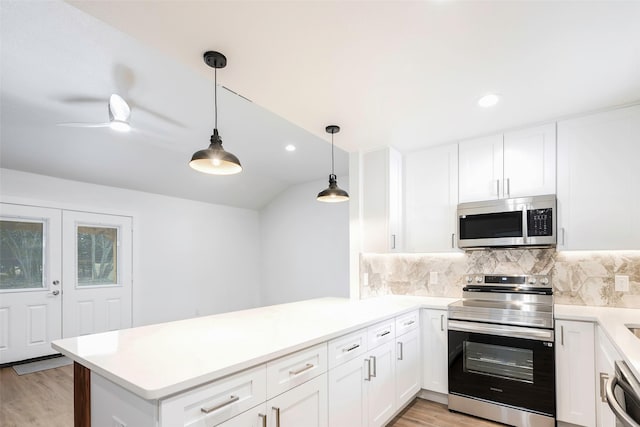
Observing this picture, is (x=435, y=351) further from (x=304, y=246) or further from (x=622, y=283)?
(x=304, y=246)

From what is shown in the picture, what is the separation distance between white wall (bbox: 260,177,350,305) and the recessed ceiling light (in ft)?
11.3

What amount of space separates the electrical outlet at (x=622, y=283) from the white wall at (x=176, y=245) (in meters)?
5.62

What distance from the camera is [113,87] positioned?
9.78ft

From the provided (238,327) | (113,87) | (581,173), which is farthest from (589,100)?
(113,87)

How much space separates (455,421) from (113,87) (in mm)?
4015

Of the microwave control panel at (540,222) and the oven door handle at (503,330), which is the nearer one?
the oven door handle at (503,330)

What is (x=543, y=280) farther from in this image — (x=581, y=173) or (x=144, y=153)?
(x=144, y=153)

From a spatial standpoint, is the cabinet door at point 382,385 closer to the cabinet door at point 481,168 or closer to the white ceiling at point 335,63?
the cabinet door at point 481,168

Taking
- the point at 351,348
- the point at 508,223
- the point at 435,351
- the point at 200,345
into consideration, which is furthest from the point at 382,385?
the point at 508,223

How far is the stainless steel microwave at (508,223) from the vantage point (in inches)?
104

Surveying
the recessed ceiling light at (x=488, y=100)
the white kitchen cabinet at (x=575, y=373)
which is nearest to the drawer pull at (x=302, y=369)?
the white kitchen cabinet at (x=575, y=373)

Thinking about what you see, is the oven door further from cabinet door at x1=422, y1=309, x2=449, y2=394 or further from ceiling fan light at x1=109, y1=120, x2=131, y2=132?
ceiling fan light at x1=109, y1=120, x2=131, y2=132

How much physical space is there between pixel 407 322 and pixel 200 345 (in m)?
1.76

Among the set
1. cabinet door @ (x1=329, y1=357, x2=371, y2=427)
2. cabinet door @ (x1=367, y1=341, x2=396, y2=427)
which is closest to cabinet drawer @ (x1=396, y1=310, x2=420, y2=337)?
cabinet door @ (x1=367, y1=341, x2=396, y2=427)
